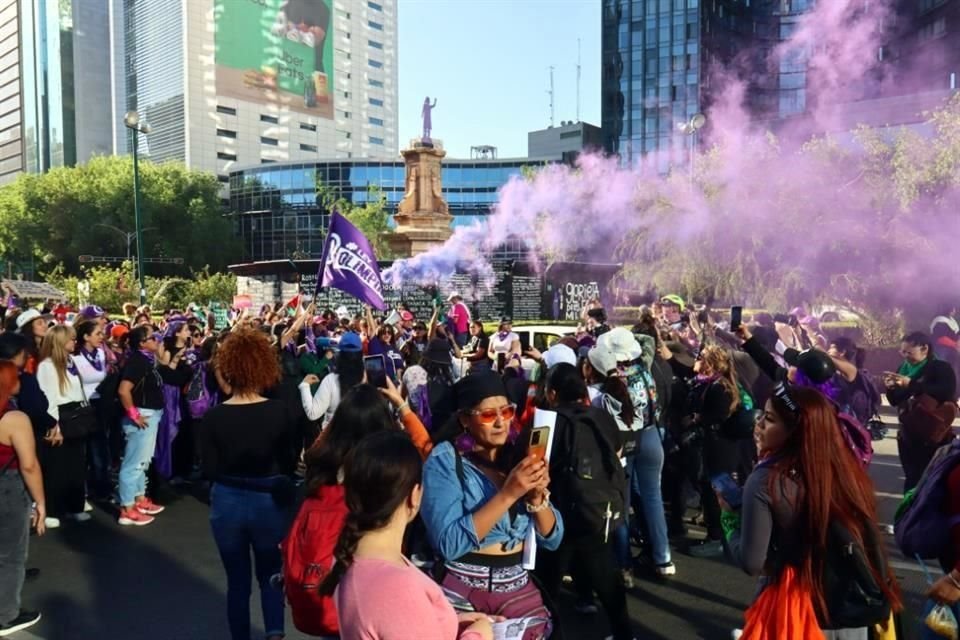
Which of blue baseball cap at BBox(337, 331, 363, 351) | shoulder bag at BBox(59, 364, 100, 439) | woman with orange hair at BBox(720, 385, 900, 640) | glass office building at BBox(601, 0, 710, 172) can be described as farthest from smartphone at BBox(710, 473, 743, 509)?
glass office building at BBox(601, 0, 710, 172)

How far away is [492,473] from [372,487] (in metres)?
0.77

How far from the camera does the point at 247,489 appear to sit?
3697 mm

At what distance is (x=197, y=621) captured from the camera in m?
4.58

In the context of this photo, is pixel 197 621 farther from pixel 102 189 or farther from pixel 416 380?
pixel 102 189

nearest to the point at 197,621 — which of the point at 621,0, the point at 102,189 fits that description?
the point at 102,189

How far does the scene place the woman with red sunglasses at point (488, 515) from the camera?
8.17 feet

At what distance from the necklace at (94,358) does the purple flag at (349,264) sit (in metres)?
2.38

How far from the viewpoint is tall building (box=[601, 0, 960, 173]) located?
4162cm

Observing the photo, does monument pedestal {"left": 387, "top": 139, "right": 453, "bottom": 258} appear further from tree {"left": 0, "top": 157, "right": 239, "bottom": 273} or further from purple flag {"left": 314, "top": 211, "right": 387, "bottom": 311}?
tree {"left": 0, "top": 157, "right": 239, "bottom": 273}

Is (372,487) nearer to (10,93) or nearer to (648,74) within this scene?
(648,74)

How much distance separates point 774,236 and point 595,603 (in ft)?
75.0

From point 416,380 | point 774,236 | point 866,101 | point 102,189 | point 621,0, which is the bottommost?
point 416,380

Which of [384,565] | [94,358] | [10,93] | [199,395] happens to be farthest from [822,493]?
[10,93]

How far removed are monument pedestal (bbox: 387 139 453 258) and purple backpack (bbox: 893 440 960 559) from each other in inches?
968
